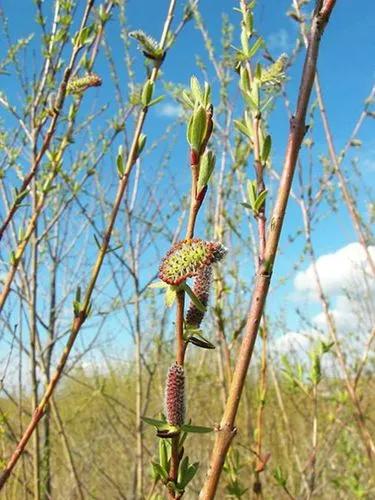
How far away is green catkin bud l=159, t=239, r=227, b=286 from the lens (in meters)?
0.51

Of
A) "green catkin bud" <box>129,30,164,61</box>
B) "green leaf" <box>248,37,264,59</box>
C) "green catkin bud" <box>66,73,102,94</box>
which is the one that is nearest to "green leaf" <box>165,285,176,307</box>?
"green leaf" <box>248,37,264,59</box>

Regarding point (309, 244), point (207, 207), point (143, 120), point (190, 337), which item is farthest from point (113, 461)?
point (190, 337)

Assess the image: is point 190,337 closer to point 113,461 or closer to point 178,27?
point 178,27

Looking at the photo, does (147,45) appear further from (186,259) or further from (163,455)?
(163,455)

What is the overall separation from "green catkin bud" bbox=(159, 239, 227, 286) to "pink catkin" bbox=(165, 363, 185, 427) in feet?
0.25

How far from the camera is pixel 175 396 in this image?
0.51m

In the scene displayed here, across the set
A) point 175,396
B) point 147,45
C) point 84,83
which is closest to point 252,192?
point 175,396

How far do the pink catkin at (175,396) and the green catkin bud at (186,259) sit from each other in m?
0.08

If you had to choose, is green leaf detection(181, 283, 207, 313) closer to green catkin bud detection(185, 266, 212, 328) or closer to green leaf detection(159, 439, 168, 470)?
green catkin bud detection(185, 266, 212, 328)

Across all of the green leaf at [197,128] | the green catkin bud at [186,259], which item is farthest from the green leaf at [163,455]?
the green leaf at [197,128]

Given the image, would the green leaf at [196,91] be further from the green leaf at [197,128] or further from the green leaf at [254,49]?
the green leaf at [254,49]

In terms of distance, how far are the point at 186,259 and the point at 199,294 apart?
0.19ft

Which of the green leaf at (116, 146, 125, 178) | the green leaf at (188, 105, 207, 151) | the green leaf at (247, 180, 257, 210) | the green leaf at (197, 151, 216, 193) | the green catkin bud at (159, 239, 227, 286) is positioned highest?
the green leaf at (116, 146, 125, 178)

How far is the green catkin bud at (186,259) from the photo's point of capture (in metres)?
0.51
